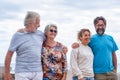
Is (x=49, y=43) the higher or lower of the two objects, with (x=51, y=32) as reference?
lower

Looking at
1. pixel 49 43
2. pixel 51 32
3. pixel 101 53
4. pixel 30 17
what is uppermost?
pixel 30 17

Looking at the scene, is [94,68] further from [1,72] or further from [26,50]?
[1,72]

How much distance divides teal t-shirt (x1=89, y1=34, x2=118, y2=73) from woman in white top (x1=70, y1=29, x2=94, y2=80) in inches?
10.3

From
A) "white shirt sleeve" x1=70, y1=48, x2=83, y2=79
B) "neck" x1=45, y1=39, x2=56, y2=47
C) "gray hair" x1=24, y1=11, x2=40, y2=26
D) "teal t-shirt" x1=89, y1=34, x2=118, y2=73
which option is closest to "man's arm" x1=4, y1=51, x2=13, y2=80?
"gray hair" x1=24, y1=11, x2=40, y2=26

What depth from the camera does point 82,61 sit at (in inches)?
287

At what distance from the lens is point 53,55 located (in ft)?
22.3

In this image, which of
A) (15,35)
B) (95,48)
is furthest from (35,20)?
(95,48)

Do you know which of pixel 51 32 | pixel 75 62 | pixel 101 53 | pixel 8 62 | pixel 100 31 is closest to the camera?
pixel 8 62

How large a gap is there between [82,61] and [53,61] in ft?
2.22

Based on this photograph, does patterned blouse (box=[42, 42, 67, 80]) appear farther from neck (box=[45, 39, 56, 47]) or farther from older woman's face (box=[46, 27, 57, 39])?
older woman's face (box=[46, 27, 57, 39])

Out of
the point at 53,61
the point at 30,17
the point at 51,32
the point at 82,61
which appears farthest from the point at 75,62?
the point at 30,17

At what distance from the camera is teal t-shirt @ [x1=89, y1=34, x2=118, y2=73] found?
7.59 meters

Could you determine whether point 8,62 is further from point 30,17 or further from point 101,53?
point 101,53

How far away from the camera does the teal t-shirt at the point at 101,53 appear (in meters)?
7.59
